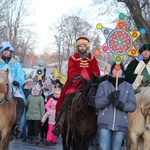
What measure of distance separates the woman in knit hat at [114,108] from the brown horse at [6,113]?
2433 mm

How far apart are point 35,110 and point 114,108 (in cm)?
754

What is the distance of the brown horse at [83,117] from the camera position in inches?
313

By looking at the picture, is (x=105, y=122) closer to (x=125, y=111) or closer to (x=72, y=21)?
(x=125, y=111)

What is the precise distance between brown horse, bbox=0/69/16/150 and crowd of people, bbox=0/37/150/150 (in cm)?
41

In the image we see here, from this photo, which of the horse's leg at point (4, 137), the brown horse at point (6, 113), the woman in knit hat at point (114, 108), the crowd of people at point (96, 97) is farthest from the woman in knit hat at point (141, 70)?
the horse's leg at point (4, 137)

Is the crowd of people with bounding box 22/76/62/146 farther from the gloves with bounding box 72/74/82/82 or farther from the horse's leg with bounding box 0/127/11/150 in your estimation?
the gloves with bounding box 72/74/82/82

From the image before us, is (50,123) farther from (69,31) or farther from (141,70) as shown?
(69,31)

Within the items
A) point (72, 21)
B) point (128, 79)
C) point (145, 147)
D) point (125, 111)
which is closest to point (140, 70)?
point (128, 79)

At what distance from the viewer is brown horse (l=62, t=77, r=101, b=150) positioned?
7.96m

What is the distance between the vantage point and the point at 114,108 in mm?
6699

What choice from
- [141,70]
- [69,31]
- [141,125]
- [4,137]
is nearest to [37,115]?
[4,137]

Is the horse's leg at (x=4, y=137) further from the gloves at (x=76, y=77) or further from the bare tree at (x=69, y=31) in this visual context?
the bare tree at (x=69, y=31)

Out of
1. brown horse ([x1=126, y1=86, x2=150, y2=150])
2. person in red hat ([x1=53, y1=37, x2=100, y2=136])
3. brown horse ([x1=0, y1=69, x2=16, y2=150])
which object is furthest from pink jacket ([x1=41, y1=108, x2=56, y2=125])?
brown horse ([x1=126, y1=86, x2=150, y2=150])

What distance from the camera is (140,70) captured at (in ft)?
30.1
